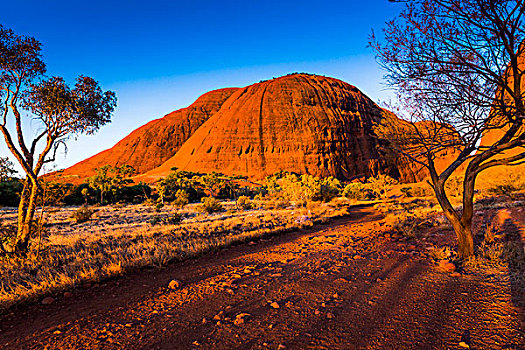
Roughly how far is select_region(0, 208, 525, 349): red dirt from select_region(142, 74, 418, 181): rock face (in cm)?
6271

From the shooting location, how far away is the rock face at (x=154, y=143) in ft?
314

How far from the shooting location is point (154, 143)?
9906cm

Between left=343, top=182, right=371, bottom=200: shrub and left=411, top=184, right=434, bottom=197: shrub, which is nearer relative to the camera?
left=411, top=184, right=434, bottom=197: shrub

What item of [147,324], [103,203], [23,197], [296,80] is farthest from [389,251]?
[296,80]

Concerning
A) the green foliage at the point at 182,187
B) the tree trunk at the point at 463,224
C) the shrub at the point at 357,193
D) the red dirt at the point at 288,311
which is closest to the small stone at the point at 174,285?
the red dirt at the point at 288,311

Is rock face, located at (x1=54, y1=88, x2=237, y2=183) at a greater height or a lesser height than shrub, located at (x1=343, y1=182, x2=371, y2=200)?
greater

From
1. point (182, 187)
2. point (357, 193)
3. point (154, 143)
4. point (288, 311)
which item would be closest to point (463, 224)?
point (288, 311)

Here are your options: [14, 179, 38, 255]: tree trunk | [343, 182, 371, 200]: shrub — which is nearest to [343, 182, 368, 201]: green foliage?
[343, 182, 371, 200]: shrub

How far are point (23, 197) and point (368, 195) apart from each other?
38.6m

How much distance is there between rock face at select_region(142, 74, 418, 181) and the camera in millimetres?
71000

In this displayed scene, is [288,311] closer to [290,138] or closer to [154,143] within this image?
[290,138]

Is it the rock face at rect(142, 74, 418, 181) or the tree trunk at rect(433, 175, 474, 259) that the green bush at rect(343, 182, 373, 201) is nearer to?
the tree trunk at rect(433, 175, 474, 259)

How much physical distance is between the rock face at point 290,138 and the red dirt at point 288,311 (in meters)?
62.7

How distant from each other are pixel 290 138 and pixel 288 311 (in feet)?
237
